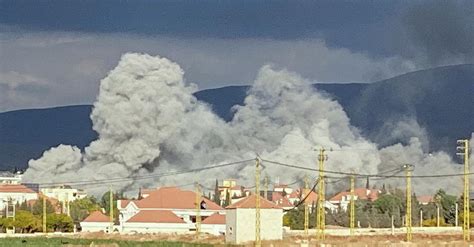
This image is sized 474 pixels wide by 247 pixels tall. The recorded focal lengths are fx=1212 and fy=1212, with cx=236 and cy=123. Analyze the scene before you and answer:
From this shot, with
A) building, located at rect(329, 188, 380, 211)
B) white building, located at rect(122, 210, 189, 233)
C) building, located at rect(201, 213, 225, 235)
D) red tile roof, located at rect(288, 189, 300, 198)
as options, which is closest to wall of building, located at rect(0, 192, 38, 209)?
white building, located at rect(122, 210, 189, 233)

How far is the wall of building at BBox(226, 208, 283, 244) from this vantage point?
62869 millimetres

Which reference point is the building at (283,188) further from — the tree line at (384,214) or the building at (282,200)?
the tree line at (384,214)

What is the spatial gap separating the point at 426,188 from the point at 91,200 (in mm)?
40033

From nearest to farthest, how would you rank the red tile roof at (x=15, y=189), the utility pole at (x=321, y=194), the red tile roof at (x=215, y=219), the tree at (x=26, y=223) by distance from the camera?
the utility pole at (x=321, y=194), the red tile roof at (x=215, y=219), the tree at (x=26, y=223), the red tile roof at (x=15, y=189)

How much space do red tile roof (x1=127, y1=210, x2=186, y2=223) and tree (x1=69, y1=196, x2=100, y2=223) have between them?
6.76 meters

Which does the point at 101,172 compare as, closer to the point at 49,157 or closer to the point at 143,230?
the point at 49,157

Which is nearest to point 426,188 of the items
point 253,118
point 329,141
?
point 329,141

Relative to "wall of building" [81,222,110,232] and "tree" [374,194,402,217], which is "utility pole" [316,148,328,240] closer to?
"wall of building" [81,222,110,232]

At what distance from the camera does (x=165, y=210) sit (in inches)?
3435

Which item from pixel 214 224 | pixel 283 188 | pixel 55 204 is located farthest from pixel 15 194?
pixel 214 224

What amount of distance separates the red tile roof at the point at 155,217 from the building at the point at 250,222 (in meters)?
19.9

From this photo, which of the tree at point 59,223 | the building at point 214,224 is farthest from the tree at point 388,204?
the tree at point 59,223

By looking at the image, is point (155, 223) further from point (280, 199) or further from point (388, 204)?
point (388, 204)

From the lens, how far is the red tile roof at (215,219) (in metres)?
79.6
